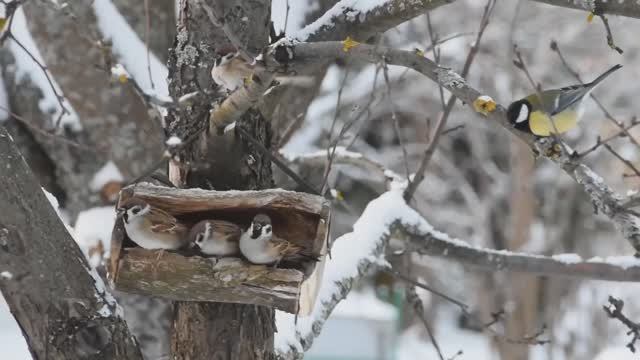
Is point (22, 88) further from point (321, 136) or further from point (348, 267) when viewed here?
point (348, 267)

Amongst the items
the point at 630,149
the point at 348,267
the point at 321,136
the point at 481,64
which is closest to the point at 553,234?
the point at 630,149

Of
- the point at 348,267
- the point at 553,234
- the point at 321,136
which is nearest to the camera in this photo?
the point at 348,267

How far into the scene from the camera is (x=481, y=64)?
8016 mm

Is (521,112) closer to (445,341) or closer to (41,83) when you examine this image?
(41,83)

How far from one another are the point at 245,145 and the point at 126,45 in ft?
5.21

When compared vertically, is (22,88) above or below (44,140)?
above

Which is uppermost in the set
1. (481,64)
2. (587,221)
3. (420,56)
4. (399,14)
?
(481,64)

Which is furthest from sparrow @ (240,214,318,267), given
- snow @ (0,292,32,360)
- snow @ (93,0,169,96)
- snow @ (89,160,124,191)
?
snow @ (0,292,32,360)

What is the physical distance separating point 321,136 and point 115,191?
1.81 metres

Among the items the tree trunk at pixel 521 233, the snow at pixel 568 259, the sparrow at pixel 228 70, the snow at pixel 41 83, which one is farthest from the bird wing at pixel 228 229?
the tree trunk at pixel 521 233

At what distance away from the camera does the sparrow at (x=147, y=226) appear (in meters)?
1.83

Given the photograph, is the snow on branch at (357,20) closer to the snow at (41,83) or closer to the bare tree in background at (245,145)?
the bare tree in background at (245,145)

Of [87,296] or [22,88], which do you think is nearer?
[87,296]

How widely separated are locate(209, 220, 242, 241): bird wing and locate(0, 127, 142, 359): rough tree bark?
0.30m
